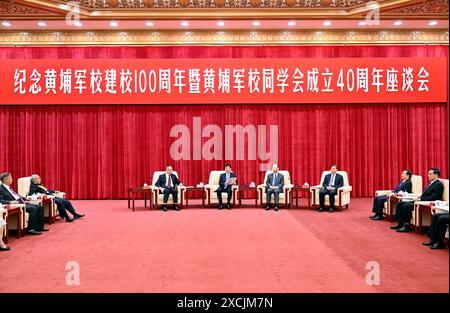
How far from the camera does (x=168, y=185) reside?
874cm

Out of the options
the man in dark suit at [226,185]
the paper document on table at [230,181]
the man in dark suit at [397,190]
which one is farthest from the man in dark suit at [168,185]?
the man in dark suit at [397,190]

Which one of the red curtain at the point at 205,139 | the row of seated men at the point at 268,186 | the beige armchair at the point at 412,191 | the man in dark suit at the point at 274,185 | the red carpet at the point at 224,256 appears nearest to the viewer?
the red carpet at the point at 224,256

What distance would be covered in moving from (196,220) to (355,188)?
482cm

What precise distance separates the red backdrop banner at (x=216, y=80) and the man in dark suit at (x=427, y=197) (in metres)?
4.64

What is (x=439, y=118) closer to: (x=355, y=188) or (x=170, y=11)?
(x=355, y=188)

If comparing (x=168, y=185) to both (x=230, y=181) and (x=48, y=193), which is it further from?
(x=48, y=193)

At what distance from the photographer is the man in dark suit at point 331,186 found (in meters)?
8.12

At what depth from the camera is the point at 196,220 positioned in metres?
7.23

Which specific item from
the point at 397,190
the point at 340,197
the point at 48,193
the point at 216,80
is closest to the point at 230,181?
the point at 340,197

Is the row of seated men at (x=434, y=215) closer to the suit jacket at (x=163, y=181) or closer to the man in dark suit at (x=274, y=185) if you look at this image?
the man in dark suit at (x=274, y=185)

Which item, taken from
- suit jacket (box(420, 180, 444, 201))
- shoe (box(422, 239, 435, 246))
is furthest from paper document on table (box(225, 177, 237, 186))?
shoe (box(422, 239, 435, 246))

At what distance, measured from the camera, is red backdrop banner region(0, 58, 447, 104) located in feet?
33.5

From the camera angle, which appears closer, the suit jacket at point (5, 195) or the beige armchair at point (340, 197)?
the suit jacket at point (5, 195)

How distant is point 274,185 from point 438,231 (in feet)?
13.1
